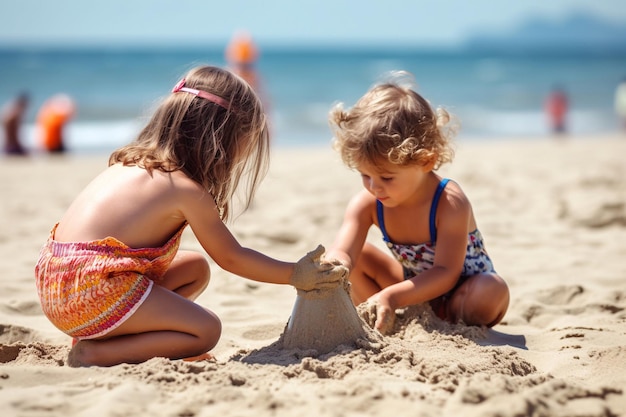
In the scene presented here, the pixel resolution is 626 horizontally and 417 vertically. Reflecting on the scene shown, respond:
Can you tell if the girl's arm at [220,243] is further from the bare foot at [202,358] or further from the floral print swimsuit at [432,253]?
the floral print swimsuit at [432,253]

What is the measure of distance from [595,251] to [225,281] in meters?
2.08

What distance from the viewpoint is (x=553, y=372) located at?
2203 mm

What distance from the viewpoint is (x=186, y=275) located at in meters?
2.62

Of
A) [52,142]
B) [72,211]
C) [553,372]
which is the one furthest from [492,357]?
[52,142]

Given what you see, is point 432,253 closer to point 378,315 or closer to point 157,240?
point 378,315

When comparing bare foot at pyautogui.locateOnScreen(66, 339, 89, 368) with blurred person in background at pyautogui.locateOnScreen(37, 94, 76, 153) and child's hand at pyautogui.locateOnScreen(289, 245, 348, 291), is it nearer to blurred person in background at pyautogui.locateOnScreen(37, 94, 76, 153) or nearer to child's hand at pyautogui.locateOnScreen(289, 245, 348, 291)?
child's hand at pyautogui.locateOnScreen(289, 245, 348, 291)

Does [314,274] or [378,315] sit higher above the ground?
[314,274]

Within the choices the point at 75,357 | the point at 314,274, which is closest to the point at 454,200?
the point at 314,274

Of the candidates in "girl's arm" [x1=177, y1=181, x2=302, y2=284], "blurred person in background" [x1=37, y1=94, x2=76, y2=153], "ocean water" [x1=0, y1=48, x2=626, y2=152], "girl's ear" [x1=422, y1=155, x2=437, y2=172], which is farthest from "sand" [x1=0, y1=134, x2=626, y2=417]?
"blurred person in background" [x1=37, y1=94, x2=76, y2=153]

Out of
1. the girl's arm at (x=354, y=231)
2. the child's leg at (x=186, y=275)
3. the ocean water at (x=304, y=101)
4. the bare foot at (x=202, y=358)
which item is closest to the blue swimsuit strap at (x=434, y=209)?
the girl's arm at (x=354, y=231)

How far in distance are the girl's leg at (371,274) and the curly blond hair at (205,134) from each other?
73 cm

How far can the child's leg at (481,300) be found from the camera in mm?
2635

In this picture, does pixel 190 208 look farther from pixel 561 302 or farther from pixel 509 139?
pixel 509 139

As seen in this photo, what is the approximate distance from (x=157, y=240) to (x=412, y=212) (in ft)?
3.50
